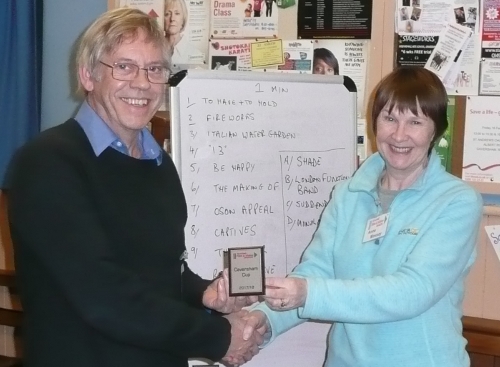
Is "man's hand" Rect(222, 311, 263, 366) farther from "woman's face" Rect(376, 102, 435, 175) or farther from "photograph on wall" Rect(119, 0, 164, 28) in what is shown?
"photograph on wall" Rect(119, 0, 164, 28)

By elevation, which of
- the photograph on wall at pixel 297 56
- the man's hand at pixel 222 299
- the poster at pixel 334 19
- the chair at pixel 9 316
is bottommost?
the chair at pixel 9 316

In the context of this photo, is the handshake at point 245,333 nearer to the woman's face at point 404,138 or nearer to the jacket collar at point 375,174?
the jacket collar at point 375,174

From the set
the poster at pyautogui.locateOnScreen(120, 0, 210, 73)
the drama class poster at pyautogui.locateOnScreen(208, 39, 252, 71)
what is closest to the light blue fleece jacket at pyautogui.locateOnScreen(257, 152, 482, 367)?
the drama class poster at pyautogui.locateOnScreen(208, 39, 252, 71)

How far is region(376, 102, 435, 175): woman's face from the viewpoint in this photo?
1823mm

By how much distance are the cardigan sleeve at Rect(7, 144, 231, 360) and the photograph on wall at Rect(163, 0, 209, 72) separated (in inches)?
57.2

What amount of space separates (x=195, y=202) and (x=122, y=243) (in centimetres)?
61

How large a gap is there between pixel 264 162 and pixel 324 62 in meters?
0.62

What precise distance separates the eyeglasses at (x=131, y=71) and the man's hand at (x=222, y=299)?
600mm

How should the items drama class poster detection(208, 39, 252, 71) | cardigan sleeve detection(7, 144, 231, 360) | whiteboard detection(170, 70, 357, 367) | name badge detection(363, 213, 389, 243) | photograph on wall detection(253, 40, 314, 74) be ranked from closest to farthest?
cardigan sleeve detection(7, 144, 231, 360)
name badge detection(363, 213, 389, 243)
whiteboard detection(170, 70, 357, 367)
photograph on wall detection(253, 40, 314, 74)
drama class poster detection(208, 39, 252, 71)

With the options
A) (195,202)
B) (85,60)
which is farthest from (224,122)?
(85,60)

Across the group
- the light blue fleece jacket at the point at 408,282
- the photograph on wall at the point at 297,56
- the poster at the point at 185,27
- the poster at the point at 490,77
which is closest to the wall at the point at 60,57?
the poster at the point at 185,27

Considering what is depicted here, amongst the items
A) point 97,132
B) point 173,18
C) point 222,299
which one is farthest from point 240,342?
point 173,18

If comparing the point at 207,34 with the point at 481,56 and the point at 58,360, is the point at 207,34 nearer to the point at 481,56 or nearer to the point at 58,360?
the point at 481,56

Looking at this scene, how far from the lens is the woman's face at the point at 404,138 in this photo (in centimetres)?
182
